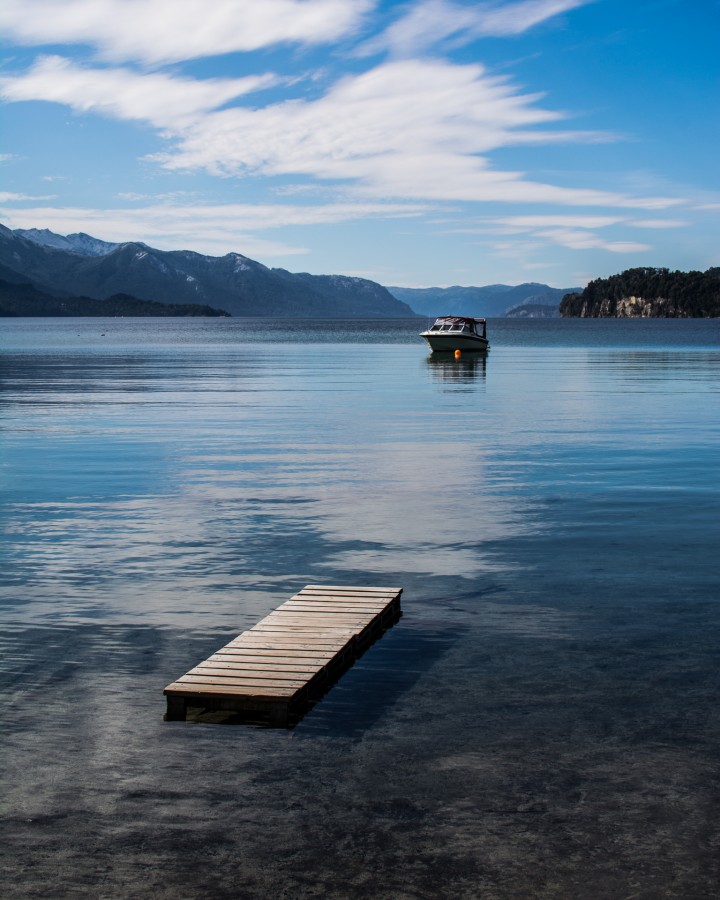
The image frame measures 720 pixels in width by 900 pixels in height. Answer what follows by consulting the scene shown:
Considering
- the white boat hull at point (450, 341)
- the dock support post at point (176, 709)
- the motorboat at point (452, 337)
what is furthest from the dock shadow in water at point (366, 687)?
the white boat hull at point (450, 341)

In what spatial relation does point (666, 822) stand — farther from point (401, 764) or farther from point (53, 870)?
point (53, 870)

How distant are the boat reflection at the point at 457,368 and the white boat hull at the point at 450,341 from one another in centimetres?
89

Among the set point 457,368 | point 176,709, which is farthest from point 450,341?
point 176,709

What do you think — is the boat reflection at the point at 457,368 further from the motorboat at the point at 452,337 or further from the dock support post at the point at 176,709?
the dock support post at the point at 176,709

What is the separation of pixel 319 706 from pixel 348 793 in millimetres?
1828

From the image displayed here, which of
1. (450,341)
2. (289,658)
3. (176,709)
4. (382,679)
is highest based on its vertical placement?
(450,341)

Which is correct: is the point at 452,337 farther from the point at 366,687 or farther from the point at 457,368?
the point at 366,687

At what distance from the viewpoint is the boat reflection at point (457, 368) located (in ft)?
206

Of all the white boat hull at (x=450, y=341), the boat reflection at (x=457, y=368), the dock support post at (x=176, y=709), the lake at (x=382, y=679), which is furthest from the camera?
the white boat hull at (x=450, y=341)

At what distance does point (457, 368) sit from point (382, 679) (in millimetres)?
66928

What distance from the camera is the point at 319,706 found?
32.5 ft

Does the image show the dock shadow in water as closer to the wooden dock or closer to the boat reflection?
the wooden dock

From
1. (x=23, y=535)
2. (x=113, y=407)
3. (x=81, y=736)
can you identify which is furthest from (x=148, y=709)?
(x=113, y=407)

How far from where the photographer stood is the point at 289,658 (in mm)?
10156
